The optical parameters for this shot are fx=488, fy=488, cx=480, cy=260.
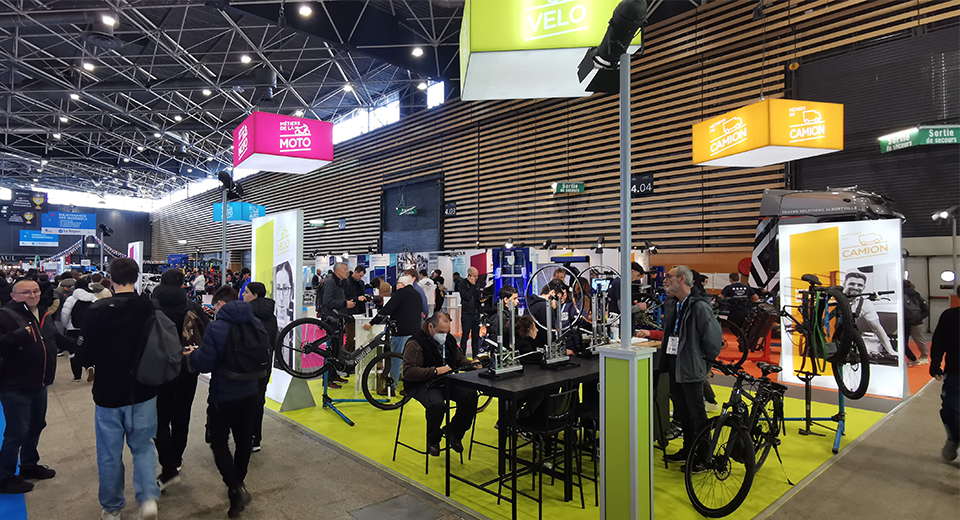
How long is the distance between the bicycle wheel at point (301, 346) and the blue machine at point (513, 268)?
18.1ft

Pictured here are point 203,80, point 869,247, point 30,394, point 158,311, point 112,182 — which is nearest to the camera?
point 158,311

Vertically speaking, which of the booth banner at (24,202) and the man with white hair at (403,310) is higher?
the booth banner at (24,202)

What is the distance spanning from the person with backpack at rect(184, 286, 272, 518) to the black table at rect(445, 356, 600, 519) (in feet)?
4.45

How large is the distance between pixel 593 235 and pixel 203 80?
506 inches

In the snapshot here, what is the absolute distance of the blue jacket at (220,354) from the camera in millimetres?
3162

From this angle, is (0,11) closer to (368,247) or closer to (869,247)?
(368,247)

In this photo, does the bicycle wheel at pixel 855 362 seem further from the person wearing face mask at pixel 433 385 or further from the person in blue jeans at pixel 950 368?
the person wearing face mask at pixel 433 385

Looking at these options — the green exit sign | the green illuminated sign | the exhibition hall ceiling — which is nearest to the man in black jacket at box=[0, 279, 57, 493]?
the green exit sign

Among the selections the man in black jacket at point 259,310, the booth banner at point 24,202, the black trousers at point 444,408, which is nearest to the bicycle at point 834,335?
the black trousers at point 444,408

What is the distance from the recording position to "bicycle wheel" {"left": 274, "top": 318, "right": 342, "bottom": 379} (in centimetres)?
555

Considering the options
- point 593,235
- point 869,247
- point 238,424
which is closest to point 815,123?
point 869,247

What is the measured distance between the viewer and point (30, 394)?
11.4ft

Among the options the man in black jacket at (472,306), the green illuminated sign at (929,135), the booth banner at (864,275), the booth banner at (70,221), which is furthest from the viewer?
the booth banner at (70,221)

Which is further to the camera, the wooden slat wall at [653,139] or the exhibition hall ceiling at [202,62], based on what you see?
the exhibition hall ceiling at [202,62]
